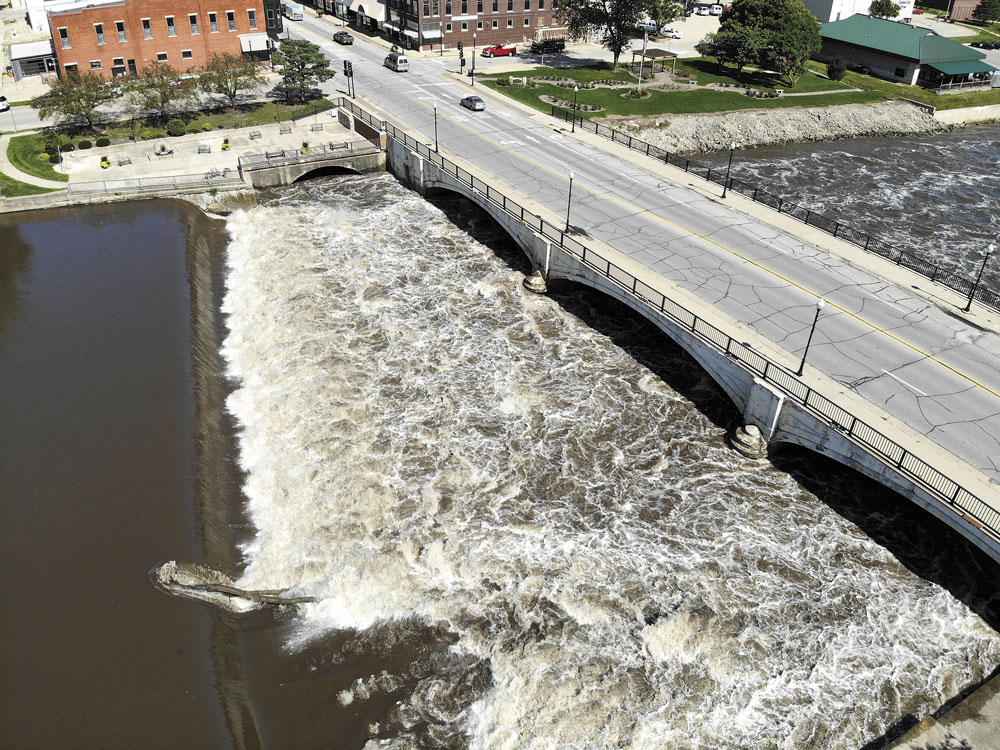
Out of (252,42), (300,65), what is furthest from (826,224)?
(252,42)

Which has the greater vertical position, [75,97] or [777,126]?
[75,97]

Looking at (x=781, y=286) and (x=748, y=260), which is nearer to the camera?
(x=781, y=286)

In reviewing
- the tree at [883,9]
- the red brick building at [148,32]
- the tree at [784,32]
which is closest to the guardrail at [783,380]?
the red brick building at [148,32]

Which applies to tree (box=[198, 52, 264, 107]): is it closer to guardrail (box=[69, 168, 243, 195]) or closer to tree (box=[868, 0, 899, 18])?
guardrail (box=[69, 168, 243, 195])

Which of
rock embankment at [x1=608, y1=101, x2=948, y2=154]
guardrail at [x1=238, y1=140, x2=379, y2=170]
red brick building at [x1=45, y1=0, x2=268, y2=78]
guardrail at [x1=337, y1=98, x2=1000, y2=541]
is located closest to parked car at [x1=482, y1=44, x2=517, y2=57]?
red brick building at [x1=45, y1=0, x2=268, y2=78]

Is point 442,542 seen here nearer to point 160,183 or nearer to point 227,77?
point 160,183

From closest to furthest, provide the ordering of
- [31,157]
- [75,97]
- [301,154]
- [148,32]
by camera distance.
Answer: [31,157]
[301,154]
[75,97]
[148,32]

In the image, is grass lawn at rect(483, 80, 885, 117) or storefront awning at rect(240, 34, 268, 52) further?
storefront awning at rect(240, 34, 268, 52)
